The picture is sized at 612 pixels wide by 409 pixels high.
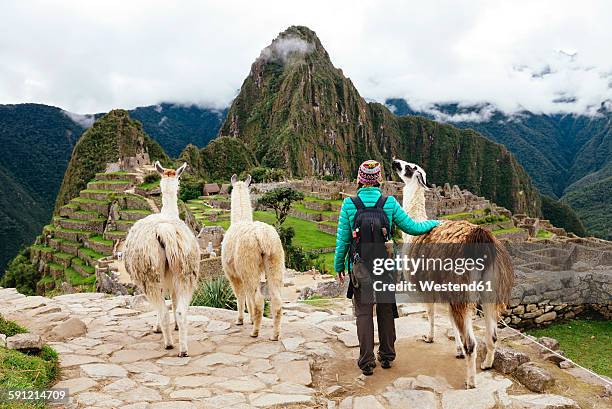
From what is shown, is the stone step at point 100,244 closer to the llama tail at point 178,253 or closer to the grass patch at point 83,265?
the grass patch at point 83,265

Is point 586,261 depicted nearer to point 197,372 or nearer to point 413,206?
point 413,206

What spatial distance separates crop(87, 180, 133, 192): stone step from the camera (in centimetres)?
4319

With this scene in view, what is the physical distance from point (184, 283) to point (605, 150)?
18635 centimetres

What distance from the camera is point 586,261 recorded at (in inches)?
393

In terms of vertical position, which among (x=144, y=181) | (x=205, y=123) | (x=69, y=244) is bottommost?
(x=69, y=244)

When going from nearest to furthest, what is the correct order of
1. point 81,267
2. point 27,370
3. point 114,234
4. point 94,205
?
1. point 27,370
2. point 81,267
3. point 114,234
4. point 94,205

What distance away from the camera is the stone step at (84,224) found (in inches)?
1425

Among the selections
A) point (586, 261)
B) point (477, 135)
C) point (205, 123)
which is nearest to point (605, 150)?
point (477, 135)

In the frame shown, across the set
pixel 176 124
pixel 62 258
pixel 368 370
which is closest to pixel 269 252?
pixel 368 370

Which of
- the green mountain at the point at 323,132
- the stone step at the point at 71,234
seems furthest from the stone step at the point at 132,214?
the green mountain at the point at 323,132

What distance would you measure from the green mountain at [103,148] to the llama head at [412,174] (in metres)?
75.8

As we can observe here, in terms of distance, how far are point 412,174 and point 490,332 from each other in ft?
5.86

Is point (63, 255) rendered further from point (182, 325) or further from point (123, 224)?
point (182, 325)

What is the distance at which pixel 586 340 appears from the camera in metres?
7.54
